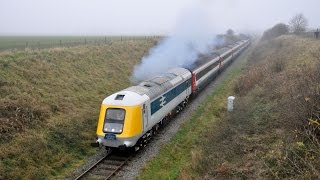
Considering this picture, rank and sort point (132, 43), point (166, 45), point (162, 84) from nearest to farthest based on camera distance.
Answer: point (162, 84) < point (166, 45) < point (132, 43)

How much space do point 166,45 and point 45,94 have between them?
19999mm

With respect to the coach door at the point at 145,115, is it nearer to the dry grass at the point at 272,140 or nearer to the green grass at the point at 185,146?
the green grass at the point at 185,146

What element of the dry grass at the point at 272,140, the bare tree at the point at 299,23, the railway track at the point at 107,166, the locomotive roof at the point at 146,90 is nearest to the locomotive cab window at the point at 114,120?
the locomotive roof at the point at 146,90

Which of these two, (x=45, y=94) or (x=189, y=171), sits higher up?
(x=45, y=94)

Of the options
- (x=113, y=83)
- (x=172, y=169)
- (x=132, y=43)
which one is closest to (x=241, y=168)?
(x=172, y=169)

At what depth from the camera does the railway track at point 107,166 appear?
1602cm

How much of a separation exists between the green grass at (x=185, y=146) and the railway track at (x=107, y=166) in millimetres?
1284

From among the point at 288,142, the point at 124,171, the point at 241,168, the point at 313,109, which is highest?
the point at 313,109

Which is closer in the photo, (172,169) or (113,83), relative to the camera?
(172,169)

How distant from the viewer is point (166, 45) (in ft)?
134

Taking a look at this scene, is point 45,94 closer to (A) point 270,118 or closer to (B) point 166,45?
(A) point 270,118

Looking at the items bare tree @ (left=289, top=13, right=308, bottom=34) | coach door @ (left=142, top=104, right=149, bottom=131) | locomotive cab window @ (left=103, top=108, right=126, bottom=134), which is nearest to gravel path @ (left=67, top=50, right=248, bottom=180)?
coach door @ (left=142, top=104, right=149, bottom=131)

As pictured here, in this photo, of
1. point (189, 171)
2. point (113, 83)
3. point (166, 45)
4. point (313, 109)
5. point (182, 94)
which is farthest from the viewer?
point (166, 45)

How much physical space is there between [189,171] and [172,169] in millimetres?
1740
